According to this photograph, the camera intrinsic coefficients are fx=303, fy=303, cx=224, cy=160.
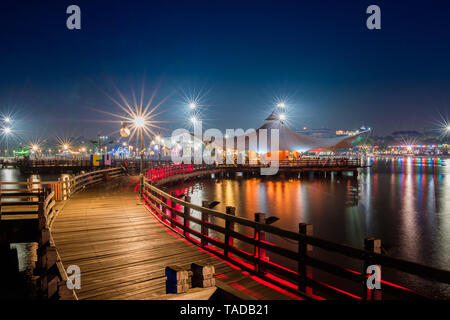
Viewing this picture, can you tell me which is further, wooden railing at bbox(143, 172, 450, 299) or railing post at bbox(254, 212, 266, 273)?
railing post at bbox(254, 212, 266, 273)

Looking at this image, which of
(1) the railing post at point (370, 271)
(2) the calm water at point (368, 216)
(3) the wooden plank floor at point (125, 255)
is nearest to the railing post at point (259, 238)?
(3) the wooden plank floor at point (125, 255)

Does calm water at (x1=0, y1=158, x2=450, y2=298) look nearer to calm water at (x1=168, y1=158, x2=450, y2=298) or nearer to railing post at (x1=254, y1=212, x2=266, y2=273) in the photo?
calm water at (x1=168, y1=158, x2=450, y2=298)

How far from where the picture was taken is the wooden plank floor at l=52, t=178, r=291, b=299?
5.16 m

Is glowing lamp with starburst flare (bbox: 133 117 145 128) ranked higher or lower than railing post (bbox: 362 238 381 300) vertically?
higher

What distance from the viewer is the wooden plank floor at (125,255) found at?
5.16 metres

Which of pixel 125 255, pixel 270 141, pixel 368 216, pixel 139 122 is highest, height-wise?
pixel 270 141

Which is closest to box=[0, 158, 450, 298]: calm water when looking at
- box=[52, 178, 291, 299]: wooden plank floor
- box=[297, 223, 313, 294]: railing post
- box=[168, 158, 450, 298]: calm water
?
box=[168, 158, 450, 298]: calm water

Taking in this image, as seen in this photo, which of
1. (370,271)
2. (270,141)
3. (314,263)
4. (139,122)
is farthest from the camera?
Answer: (270,141)

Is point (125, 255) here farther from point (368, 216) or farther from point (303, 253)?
point (368, 216)

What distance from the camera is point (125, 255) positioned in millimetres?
6945

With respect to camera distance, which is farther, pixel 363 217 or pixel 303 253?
pixel 363 217

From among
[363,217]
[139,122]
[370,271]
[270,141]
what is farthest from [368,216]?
[270,141]

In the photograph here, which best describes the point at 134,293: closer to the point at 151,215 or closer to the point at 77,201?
the point at 151,215
